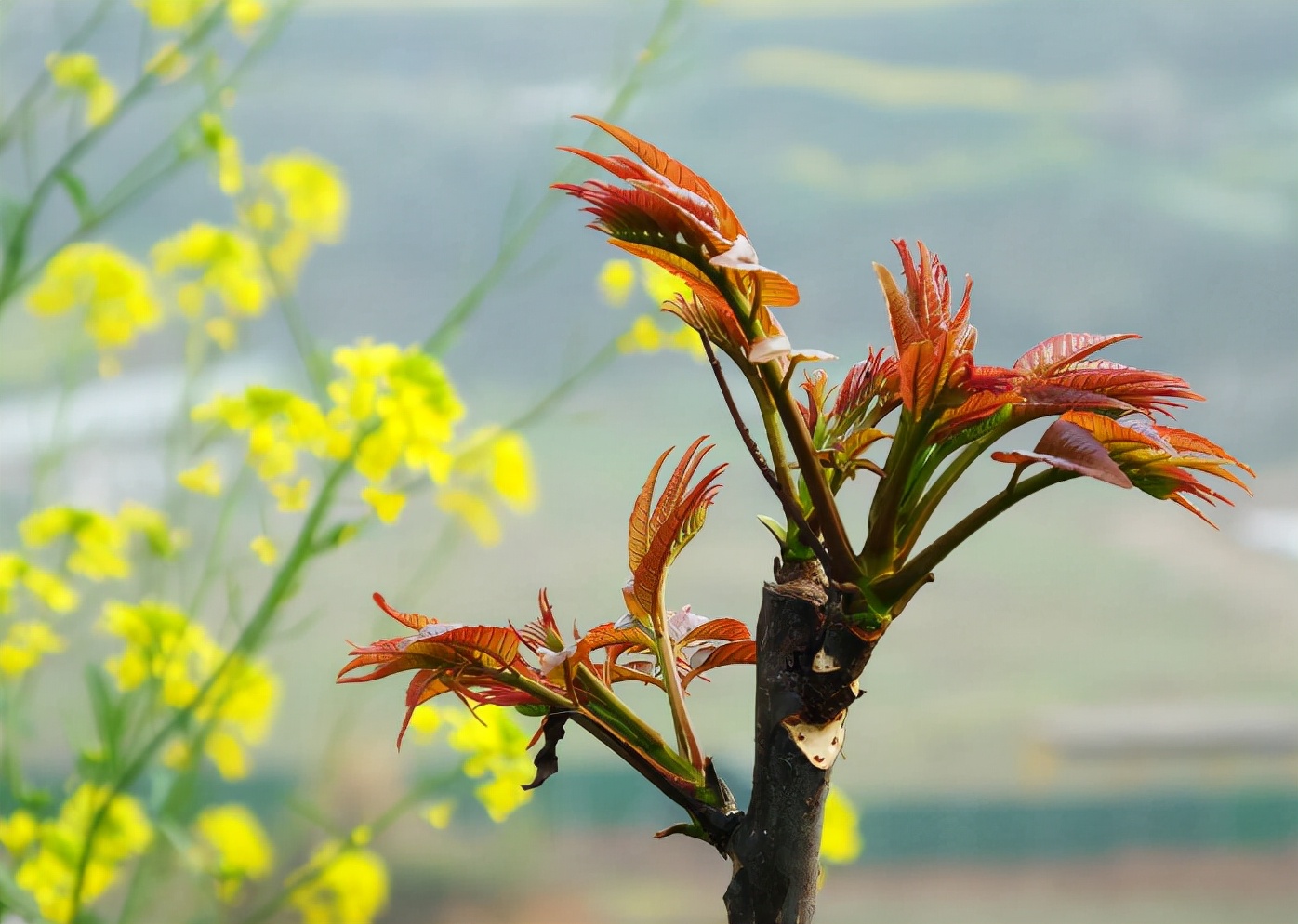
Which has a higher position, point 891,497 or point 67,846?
point 891,497

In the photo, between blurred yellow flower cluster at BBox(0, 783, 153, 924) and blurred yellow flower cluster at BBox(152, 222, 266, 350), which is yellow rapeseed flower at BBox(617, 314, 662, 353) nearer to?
blurred yellow flower cluster at BBox(152, 222, 266, 350)

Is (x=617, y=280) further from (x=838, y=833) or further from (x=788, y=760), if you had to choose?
(x=788, y=760)

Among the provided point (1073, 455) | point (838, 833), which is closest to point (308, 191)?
point (838, 833)

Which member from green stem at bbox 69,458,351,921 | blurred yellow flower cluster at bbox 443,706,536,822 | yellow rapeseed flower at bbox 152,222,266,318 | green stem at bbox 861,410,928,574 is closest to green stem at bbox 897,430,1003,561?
green stem at bbox 861,410,928,574

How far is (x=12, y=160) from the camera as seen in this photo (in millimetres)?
1660

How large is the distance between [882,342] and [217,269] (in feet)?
2.93

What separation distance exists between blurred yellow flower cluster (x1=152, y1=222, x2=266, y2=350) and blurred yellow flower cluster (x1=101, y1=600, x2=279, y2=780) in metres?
0.33

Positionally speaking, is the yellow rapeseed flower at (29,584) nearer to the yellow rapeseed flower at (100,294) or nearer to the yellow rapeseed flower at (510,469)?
the yellow rapeseed flower at (100,294)

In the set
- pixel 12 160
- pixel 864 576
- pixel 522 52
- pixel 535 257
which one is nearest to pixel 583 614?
pixel 535 257

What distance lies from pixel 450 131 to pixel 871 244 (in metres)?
0.63

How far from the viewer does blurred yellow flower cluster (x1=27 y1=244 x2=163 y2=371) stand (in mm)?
1271

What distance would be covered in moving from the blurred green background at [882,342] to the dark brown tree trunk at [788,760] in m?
1.11

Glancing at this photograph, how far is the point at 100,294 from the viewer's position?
4.19ft

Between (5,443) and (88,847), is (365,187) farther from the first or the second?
(88,847)
